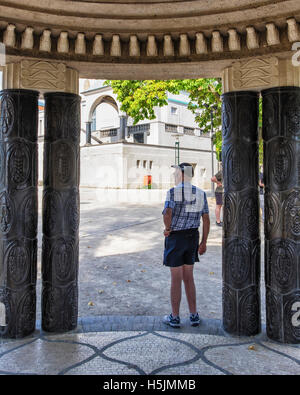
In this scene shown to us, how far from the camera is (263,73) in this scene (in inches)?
143

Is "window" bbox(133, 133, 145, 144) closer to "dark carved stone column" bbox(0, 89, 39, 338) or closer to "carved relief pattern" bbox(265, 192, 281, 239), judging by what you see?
"dark carved stone column" bbox(0, 89, 39, 338)

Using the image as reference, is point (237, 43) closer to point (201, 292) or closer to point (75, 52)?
point (75, 52)

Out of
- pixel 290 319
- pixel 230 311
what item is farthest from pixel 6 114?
pixel 290 319

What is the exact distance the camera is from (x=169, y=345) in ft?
11.6

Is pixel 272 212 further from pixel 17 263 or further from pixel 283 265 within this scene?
pixel 17 263

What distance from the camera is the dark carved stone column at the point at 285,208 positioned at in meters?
3.59

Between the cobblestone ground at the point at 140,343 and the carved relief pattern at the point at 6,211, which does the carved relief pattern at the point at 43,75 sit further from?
the cobblestone ground at the point at 140,343

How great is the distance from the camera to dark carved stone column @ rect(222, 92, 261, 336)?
3.81 m

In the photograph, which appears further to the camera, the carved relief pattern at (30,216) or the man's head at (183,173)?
the man's head at (183,173)

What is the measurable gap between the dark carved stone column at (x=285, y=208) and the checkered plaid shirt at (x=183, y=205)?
0.84 meters

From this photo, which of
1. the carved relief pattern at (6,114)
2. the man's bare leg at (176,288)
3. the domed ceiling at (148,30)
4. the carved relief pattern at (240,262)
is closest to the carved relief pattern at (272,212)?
the carved relief pattern at (240,262)

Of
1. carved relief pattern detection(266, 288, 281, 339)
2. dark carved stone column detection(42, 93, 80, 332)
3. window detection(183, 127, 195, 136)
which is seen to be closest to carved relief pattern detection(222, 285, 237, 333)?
carved relief pattern detection(266, 288, 281, 339)

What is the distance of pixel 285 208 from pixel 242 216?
0.45m
